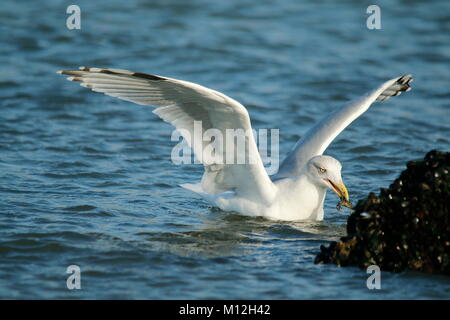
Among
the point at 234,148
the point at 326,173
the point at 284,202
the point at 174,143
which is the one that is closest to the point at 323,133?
the point at 326,173

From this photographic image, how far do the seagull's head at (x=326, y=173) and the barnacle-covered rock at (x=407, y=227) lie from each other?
4.57ft

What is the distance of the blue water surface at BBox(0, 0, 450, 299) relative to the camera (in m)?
5.90

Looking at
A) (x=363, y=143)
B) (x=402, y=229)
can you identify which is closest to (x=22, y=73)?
(x=363, y=143)

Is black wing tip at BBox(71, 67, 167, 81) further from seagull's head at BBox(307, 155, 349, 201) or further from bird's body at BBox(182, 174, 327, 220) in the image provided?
seagull's head at BBox(307, 155, 349, 201)

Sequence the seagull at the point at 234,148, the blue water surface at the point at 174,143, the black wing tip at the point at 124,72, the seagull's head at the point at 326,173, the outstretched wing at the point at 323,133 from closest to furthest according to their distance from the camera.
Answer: the blue water surface at the point at 174,143 → the black wing tip at the point at 124,72 → the seagull at the point at 234,148 → the seagull's head at the point at 326,173 → the outstretched wing at the point at 323,133

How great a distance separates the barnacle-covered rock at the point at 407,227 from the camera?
576cm

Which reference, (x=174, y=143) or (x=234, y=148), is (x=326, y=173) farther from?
(x=174, y=143)

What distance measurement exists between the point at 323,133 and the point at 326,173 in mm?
682

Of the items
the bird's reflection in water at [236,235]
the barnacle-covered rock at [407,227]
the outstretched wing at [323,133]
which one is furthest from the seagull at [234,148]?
the barnacle-covered rock at [407,227]

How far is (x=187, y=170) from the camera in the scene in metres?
9.34

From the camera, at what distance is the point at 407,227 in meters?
5.78

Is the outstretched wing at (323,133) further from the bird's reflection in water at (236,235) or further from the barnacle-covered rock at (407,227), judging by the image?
the barnacle-covered rock at (407,227)

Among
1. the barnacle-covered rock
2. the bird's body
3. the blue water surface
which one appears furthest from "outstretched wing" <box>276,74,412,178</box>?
the barnacle-covered rock

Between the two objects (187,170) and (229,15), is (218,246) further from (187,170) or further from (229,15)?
(229,15)
